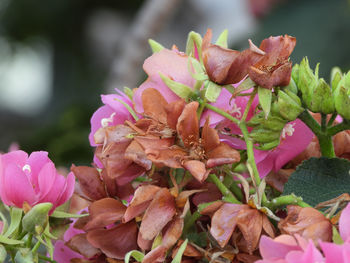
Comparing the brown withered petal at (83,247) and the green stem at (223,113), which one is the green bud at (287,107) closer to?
the green stem at (223,113)

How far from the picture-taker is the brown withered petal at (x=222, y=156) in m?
0.32

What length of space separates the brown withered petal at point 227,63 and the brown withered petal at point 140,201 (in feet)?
0.24

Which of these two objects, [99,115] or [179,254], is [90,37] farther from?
[179,254]

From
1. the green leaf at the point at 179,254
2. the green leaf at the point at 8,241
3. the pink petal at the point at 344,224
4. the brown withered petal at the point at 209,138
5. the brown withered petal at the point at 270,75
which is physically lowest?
the green leaf at the point at 8,241

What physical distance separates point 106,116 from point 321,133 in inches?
5.4

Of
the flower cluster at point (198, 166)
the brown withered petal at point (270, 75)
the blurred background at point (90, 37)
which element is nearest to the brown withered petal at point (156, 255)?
the flower cluster at point (198, 166)

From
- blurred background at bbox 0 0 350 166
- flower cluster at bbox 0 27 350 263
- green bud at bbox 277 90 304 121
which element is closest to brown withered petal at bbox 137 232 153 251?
flower cluster at bbox 0 27 350 263

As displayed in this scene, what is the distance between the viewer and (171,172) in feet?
1.10

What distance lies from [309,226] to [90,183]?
0.14 metres

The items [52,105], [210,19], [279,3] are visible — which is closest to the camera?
[279,3]

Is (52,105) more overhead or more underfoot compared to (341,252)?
more underfoot

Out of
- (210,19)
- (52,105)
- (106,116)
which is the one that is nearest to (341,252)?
(106,116)

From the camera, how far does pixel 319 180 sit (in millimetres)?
358

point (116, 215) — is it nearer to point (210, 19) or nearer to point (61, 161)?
point (61, 161)
